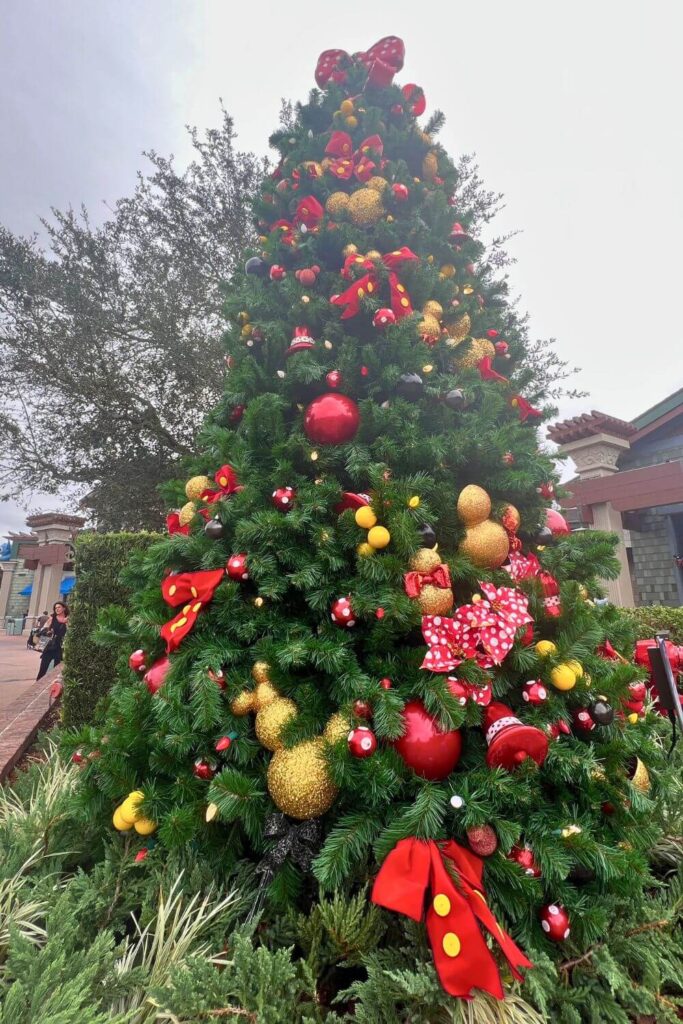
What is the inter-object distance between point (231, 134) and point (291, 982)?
11.7m

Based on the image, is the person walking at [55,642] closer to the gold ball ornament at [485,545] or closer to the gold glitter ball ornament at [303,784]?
the gold glitter ball ornament at [303,784]

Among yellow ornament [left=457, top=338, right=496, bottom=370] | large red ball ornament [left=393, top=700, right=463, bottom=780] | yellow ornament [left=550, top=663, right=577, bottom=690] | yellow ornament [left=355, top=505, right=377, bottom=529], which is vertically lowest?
large red ball ornament [left=393, top=700, right=463, bottom=780]

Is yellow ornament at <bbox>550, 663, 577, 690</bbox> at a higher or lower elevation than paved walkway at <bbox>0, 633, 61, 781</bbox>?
higher

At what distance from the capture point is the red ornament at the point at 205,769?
4.87 feet

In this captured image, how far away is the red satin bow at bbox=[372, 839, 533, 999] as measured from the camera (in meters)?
1.08

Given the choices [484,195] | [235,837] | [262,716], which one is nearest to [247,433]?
[262,716]

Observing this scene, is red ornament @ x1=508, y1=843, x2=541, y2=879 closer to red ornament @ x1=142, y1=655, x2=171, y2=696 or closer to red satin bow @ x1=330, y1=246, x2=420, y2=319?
red ornament @ x1=142, y1=655, x2=171, y2=696

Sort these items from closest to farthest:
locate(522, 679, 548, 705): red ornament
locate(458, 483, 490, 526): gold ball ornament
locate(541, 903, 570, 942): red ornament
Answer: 1. locate(541, 903, 570, 942): red ornament
2. locate(522, 679, 548, 705): red ornament
3. locate(458, 483, 490, 526): gold ball ornament

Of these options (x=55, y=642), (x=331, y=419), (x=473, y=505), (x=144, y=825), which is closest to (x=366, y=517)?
(x=473, y=505)

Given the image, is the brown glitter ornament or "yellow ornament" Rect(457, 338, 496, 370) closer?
the brown glitter ornament

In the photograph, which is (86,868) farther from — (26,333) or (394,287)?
(26,333)

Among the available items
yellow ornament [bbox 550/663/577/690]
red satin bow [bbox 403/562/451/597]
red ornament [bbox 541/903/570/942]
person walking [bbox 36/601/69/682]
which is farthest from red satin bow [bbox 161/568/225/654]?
person walking [bbox 36/601/69/682]

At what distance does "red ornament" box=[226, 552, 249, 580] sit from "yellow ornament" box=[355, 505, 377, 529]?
44cm

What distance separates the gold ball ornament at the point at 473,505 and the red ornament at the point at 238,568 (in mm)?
841
